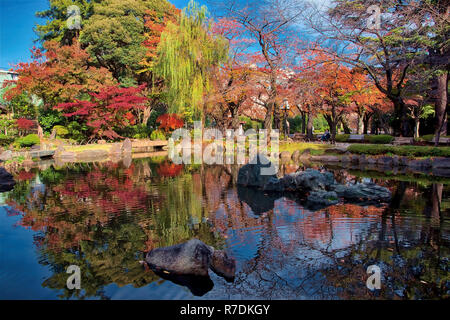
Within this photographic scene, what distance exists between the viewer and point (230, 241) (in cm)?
492

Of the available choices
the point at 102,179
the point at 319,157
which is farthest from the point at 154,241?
the point at 319,157

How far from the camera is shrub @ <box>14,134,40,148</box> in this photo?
19.1 metres

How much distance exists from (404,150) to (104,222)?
514 inches

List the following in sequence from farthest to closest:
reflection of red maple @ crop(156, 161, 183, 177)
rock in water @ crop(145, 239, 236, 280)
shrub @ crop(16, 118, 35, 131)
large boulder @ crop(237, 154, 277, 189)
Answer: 1. shrub @ crop(16, 118, 35, 131)
2. reflection of red maple @ crop(156, 161, 183, 177)
3. large boulder @ crop(237, 154, 277, 189)
4. rock in water @ crop(145, 239, 236, 280)

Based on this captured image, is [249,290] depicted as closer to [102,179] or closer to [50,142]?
[102,179]

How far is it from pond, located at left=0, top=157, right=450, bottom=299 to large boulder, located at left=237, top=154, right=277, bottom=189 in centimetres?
48

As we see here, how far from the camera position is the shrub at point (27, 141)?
19078 mm

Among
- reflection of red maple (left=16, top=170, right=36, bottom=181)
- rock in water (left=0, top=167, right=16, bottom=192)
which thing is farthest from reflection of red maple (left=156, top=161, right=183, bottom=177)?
rock in water (left=0, top=167, right=16, bottom=192)

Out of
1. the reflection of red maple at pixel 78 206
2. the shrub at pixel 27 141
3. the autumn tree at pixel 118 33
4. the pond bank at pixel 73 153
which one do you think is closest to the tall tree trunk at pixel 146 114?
the autumn tree at pixel 118 33

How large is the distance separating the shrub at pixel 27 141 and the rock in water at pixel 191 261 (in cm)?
1889

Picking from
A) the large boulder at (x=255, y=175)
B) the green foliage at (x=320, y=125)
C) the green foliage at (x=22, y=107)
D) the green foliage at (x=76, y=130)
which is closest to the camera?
the large boulder at (x=255, y=175)

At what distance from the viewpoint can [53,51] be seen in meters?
22.6

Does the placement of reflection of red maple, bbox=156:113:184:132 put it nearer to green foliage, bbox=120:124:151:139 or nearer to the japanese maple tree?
green foliage, bbox=120:124:151:139

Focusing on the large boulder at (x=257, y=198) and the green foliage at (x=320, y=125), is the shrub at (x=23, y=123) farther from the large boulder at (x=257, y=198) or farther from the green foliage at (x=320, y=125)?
the green foliage at (x=320, y=125)
